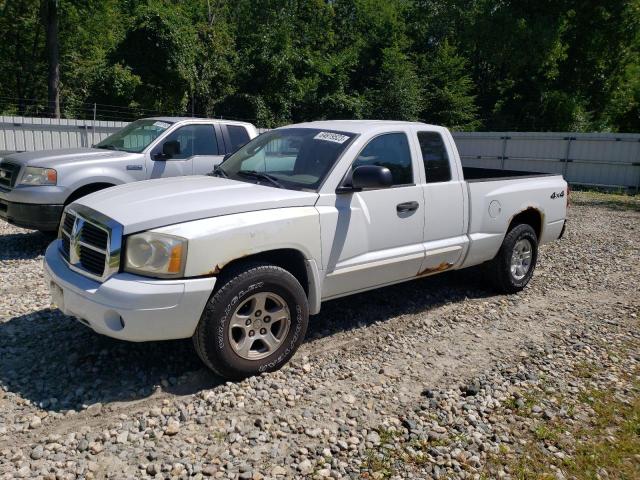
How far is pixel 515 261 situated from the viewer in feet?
20.7

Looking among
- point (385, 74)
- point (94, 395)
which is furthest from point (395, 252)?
point (385, 74)

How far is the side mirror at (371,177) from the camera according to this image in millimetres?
4156

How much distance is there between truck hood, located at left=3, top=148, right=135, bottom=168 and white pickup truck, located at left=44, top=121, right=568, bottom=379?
10.1ft

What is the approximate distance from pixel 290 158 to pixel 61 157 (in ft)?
13.3

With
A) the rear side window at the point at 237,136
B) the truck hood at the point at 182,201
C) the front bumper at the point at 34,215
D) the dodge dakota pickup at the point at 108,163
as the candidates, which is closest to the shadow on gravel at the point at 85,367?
the truck hood at the point at 182,201

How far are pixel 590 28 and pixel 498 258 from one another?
101 feet

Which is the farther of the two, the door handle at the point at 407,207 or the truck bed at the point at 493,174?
the truck bed at the point at 493,174

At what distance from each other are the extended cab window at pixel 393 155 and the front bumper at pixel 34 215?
14.1 feet

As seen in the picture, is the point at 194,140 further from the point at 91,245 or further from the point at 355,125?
the point at 91,245

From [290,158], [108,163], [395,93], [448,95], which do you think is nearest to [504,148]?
[395,93]

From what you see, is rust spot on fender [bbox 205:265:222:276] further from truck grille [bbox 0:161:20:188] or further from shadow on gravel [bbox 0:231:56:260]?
truck grille [bbox 0:161:20:188]

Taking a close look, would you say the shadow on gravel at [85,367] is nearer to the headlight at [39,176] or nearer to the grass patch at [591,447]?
the grass patch at [591,447]

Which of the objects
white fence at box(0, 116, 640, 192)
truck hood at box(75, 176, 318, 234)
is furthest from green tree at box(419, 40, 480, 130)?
truck hood at box(75, 176, 318, 234)

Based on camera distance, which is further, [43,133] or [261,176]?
[43,133]
